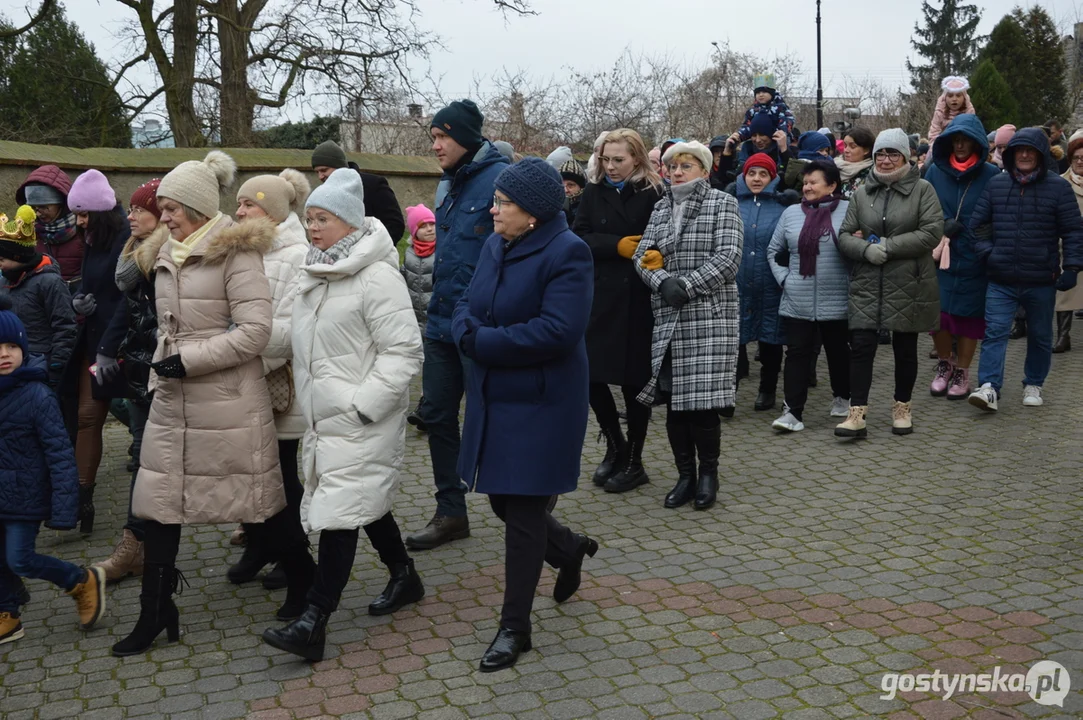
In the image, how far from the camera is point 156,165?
11.2 meters

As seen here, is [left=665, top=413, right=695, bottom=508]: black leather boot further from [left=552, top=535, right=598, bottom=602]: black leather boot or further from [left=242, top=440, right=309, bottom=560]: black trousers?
[left=242, top=440, right=309, bottom=560]: black trousers

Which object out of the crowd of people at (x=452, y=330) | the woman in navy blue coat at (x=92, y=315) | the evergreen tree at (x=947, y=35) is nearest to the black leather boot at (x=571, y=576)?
the crowd of people at (x=452, y=330)

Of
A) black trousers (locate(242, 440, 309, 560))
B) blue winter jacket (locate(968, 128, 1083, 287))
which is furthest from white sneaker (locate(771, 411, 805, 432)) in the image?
black trousers (locate(242, 440, 309, 560))

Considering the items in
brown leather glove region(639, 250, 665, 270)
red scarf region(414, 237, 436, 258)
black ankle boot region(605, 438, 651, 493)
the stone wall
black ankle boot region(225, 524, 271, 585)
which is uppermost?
the stone wall

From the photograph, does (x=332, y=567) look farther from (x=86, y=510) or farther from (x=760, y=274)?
(x=760, y=274)

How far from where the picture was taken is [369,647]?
4754 mm

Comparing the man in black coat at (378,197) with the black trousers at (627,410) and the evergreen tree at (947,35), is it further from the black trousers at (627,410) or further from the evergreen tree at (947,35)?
the evergreen tree at (947,35)

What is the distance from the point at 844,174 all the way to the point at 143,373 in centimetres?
619

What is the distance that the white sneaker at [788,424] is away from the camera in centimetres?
809

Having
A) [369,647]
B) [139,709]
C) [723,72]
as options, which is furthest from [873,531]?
[723,72]

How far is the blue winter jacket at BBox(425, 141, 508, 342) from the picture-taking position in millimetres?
5844

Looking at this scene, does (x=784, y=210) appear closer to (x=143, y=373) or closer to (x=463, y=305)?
(x=463, y=305)

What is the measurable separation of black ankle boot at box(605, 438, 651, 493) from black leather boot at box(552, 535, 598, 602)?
1729 mm

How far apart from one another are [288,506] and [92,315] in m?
2.01
